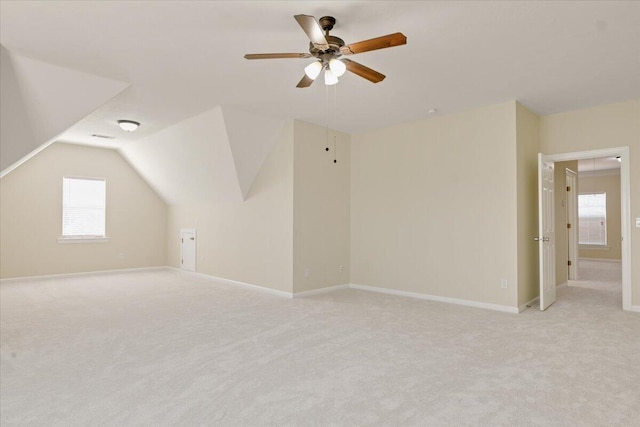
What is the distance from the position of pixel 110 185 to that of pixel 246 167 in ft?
12.2

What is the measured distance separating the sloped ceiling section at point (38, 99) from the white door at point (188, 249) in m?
3.40

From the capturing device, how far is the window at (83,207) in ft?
23.7

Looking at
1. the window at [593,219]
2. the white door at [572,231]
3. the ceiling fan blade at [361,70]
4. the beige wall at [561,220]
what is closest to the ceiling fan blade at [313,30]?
the ceiling fan blade at [361,70]

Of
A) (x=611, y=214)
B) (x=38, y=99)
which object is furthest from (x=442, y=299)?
(x=611, y=214)

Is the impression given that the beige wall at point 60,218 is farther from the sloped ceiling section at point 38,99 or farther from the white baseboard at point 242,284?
the sloped ceiling section at point 38,99

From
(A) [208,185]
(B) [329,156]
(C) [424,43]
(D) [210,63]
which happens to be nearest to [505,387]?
(C) [424,43]

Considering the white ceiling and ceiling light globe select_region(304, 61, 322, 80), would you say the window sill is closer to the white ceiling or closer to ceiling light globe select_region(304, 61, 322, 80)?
the white ceiling

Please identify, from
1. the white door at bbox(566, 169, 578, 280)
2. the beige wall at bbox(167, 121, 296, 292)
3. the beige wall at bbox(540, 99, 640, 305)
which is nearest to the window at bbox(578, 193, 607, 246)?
the white door at bbox(566, 169, 578, 280)

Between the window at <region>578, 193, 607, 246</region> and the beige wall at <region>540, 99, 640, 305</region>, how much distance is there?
6.58 metres

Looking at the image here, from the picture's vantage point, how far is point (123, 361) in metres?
2.93

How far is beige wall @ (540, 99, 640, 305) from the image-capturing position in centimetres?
451

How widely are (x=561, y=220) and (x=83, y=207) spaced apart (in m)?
8.94

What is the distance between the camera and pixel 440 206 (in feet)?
17.1

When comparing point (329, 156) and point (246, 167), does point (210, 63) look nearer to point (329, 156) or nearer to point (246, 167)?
point (246, 167)
